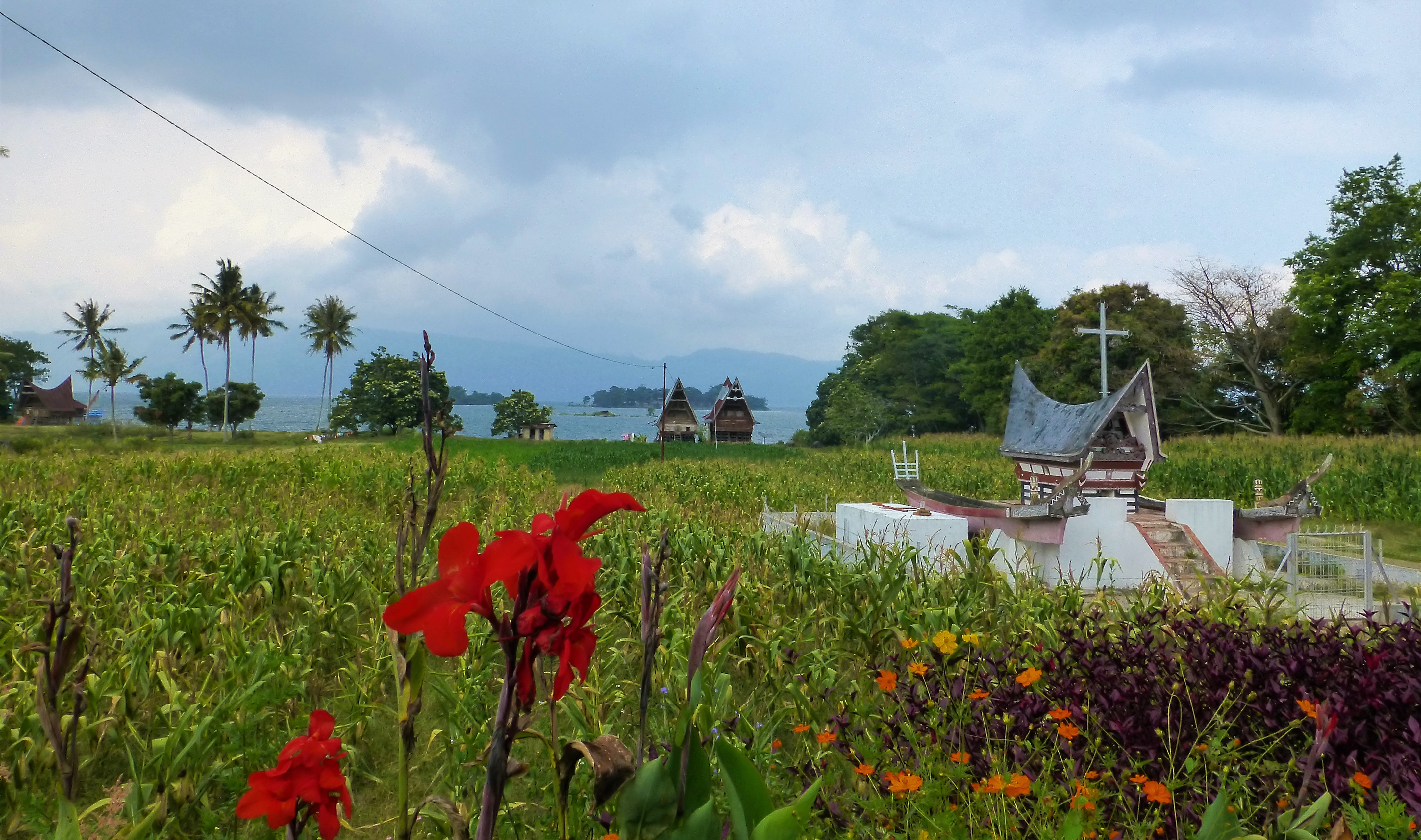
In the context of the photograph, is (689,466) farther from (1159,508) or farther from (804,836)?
(804,836)

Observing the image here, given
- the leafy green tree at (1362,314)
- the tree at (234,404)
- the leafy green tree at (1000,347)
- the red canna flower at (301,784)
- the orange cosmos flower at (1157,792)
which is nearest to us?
the red canna flower at (301,784)

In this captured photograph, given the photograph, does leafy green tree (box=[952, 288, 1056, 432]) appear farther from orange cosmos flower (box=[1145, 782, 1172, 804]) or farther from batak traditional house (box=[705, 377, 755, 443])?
orange cosmos flower (box=[1145, 782, 1172, 804])

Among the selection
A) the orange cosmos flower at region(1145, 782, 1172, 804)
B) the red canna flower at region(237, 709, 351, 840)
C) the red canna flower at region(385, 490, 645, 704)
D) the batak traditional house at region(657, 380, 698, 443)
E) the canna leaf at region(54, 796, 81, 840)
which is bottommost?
the orange cosmos flower at region(1145, 782, 1172, 804)

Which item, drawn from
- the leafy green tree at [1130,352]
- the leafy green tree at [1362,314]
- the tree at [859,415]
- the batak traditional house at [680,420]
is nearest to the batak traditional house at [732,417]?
the batak traditional house at [680,420]

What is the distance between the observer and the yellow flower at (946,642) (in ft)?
8.57

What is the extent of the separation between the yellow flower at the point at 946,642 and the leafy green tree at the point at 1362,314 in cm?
2771

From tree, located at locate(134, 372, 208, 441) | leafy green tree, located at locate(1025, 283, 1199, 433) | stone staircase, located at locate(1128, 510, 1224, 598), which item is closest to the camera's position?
stone staircase, located at locate(1128, 510, 1224, 598)

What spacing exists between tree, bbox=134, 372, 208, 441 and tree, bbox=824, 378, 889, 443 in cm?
3820

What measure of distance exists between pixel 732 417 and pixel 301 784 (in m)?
47.2

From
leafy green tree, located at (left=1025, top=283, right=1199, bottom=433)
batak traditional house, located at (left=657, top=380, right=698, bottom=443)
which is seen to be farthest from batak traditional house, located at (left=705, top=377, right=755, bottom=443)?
leafy green tree, located at (left=1025, top=283, right=1199, bottom=433)

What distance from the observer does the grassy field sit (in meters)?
2.79

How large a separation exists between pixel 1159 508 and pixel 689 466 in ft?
44.5

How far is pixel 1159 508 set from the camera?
32.0 feet

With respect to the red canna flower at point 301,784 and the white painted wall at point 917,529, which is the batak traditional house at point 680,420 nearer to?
the white painted wall at point 917,529
